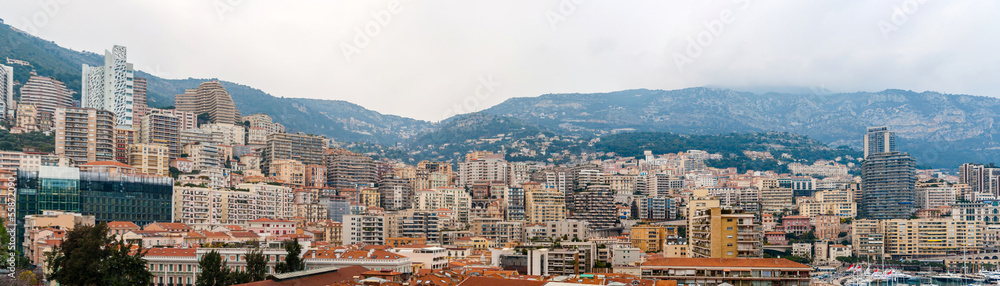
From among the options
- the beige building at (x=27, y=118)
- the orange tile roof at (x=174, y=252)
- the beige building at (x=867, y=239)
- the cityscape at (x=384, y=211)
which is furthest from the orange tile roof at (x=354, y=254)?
the beige building at (x=867, y=239)

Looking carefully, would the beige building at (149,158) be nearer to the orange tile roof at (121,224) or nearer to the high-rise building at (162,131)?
the high-rise building at (162,131)

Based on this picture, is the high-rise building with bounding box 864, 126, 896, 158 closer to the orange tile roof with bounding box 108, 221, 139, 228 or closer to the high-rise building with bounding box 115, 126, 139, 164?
the high-rise building with bounding box 115, 126, 139, 164

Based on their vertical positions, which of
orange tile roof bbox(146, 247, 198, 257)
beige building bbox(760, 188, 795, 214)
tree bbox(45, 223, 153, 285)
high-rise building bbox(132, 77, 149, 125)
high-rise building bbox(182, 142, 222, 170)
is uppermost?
high-rise building bbox(132, 77, 149, 125)

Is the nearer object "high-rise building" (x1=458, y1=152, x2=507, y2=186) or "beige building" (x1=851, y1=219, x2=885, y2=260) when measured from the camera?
"beige building" (x1=851, y1=219, x2=885, y2=260)

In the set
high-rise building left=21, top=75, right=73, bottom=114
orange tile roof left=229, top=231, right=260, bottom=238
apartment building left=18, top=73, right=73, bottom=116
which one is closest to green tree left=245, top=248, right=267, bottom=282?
orange tile roof left=229, top=231, right=260, bottom=238

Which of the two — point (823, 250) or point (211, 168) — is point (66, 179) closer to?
point (211, 168)

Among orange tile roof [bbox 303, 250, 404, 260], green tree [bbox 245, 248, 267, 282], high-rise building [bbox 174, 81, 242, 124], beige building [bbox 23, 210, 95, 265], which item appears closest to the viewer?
green tree [bbox 245, 248, 267, 282]

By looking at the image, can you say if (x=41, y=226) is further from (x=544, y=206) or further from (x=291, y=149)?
(x=291, y=149)
